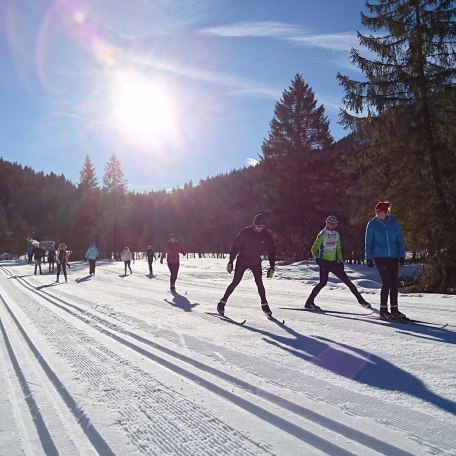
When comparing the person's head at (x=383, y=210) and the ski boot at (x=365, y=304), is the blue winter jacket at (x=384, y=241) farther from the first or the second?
the ski boot at (x=365, y=304)

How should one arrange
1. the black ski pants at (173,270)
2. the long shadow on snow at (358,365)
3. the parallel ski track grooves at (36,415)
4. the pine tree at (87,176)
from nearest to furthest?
1. the parallel ski track grooves at (36,415)
2. the long shadow on snow at (358,365)
3. the black ski pants at (173,270)
4. the pine tree at (87,176)

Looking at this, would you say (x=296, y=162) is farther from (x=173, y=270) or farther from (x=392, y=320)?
(x=392, y=320)

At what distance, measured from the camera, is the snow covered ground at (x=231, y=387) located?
9.29ft

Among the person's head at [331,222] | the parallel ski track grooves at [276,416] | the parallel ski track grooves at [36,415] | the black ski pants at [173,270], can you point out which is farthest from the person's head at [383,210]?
the black ski pants at [173,270]

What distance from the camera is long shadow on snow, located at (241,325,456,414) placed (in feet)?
11.9

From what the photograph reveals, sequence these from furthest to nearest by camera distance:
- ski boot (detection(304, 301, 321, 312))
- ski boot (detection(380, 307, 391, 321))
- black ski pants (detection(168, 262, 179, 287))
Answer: black ski pants (detection(168, 262, 179, 287)) → ski boot (detection(304, 301, 321, 312)) → ski boot (detection(380, 307, 391, 321))

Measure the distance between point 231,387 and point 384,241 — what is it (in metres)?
4.11

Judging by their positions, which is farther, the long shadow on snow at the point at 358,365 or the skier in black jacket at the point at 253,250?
the skier in black jacket at the point at 253,250

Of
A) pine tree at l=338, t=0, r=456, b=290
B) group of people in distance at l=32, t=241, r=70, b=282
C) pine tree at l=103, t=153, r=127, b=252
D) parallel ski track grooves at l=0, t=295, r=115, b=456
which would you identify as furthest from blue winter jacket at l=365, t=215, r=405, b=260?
pine tree at l=103, t=153, r=127, b=252

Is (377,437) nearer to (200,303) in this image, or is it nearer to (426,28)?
(200,303)

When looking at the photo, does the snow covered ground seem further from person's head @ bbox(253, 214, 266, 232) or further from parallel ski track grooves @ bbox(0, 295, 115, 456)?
person's head @ bbox(253, 214, 266, 232)

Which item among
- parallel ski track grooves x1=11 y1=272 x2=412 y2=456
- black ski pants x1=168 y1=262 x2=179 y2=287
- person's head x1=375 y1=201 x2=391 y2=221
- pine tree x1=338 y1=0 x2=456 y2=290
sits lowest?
parallel ski track grooves x1=11 y1=272 x2=412 y2=456

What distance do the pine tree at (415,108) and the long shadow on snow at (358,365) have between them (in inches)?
349

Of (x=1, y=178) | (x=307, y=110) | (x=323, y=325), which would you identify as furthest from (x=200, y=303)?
(x=1, y=178)
